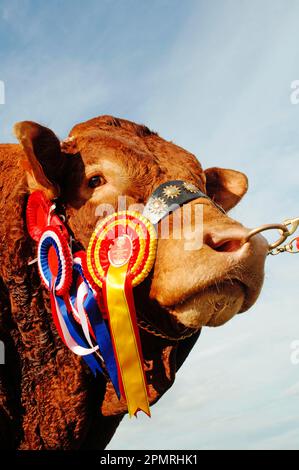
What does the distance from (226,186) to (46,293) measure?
1987 millimetres

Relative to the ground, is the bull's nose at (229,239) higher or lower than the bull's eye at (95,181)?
lower

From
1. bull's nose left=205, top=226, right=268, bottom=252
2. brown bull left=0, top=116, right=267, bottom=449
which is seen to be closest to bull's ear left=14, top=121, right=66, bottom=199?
brown bull left=0, top=116, right=267, bottom=449

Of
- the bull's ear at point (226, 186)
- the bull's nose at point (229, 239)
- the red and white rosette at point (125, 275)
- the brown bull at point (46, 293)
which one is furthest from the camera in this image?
the bull's ear at point (226, 186)

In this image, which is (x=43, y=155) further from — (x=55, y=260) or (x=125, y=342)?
(x=125, y=342)

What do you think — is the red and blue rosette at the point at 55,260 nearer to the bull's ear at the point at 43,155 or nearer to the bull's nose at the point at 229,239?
the bull's ear at the point at 43,155

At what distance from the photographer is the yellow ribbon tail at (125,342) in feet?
12.1

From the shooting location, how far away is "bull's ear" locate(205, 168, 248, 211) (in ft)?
16.8

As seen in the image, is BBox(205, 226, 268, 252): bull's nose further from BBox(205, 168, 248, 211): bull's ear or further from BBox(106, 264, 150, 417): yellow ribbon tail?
BBox(205, 168, 248, 211): bull's ear

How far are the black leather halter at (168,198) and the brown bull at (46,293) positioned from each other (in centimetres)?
11

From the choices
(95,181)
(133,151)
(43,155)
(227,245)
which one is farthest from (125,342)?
(43,155)

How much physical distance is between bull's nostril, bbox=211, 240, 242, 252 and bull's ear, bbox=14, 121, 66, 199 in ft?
4.58

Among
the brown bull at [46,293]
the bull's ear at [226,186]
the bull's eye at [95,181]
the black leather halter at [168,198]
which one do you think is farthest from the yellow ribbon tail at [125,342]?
the bull's ear at [226,186]

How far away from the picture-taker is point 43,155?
13.4 ft

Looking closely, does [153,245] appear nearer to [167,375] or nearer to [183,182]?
[183,182]
